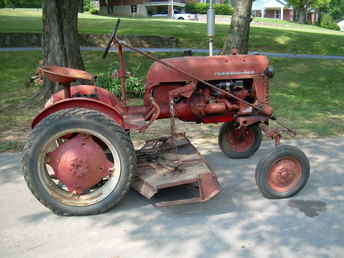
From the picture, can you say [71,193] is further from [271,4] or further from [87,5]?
[271,4]

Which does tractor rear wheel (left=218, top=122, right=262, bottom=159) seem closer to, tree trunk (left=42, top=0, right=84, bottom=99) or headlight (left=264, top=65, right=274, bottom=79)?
headlight (left=264, top=65, right=274, bottom=79)

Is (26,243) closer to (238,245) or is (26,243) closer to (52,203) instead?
(52,203)

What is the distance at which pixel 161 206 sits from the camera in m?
3.52

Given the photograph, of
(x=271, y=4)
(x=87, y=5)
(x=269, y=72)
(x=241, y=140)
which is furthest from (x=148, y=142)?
(x=271, y=4)

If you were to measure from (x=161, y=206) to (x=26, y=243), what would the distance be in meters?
1.16

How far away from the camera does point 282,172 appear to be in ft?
12.6

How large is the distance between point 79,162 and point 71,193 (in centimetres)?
31

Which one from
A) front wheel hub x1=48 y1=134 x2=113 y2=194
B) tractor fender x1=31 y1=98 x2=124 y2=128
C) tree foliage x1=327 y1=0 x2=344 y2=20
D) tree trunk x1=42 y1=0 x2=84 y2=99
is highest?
tree foliage x1=327 y1=0 x2=344 y2=20

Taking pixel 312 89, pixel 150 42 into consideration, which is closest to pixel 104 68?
pixel 150 42

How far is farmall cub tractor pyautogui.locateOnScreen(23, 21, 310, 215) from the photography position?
345cm

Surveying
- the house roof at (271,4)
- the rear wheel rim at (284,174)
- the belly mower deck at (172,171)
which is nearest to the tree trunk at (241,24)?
the belly mower deck at (172,171)

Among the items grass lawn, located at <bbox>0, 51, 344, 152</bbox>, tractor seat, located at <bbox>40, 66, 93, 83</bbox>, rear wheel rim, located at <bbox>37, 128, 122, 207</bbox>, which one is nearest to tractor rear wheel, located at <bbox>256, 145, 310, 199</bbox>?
rear wheel rim, located at <bbox>37, 128, 122, 207</bbox>

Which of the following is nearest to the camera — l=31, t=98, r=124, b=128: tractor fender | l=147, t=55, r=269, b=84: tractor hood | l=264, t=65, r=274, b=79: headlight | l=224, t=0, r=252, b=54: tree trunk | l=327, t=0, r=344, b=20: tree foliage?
l=31, t=98, r=124, b=128: tractor fender

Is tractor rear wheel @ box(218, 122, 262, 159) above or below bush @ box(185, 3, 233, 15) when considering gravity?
below
